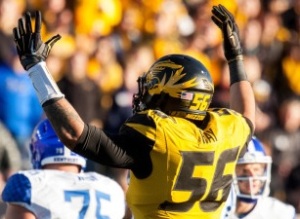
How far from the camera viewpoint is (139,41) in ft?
41.2

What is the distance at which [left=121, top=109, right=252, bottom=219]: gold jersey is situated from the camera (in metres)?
5.39

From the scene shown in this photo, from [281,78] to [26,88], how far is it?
425cm

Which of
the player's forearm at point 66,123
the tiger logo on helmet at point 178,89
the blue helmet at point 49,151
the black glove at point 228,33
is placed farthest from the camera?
the blue helmet at point 49,151

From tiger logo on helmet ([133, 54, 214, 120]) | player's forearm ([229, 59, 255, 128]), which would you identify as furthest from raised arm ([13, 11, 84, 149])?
player's forearm ([229, 59, 255, 128])

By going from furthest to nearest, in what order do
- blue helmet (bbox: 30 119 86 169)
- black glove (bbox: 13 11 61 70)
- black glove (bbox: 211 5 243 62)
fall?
blue helmet (bbox: 30 119 86 169), black glove (bbox: 211 5 243 62), black glove (bbox: 13 11 61 70)

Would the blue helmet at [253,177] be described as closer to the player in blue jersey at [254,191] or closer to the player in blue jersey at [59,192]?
the player in blue jersey at [254,191]

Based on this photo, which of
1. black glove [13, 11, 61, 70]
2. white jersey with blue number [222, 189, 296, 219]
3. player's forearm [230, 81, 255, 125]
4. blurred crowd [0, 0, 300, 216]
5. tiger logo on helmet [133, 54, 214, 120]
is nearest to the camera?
black glove [13, 11, 61, 70]

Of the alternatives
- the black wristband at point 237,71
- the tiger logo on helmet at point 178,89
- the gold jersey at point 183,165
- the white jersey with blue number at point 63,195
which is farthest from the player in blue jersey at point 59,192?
the black wristband at point 237,71

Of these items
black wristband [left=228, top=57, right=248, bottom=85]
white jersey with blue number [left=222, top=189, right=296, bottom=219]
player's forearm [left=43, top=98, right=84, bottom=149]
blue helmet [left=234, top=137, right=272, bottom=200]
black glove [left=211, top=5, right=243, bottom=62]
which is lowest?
white jersey with blue number [left=222, top=189, right=296, bottom=219]

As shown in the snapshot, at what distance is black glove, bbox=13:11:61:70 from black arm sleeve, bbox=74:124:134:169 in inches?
15.8

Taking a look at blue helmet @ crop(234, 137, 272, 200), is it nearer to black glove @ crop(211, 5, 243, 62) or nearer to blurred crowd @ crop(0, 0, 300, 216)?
black glove @ crop(211, 5, 243, 62)

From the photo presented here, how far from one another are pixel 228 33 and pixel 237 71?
0.72ft

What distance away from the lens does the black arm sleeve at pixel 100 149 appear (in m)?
5.20

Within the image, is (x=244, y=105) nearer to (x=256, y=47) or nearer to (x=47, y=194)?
(x=47, y=194)
